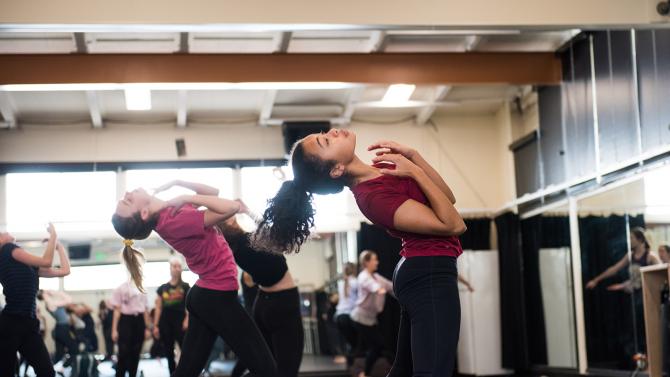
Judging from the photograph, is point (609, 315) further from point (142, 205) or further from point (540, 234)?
point (142, 205)

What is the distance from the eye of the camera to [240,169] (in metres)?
11.7

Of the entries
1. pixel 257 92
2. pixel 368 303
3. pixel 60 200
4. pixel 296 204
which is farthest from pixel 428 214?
pixel 60 200

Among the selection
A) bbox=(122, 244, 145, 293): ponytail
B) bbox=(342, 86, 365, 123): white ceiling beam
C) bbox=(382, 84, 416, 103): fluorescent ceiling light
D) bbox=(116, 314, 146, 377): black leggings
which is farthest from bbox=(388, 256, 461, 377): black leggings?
bbox=(342, 86, 365, 123): white ceiling beam

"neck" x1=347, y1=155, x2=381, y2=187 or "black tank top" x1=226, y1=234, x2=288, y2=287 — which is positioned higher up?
"neck" x1=347, y1=155, x2=381, y2=187

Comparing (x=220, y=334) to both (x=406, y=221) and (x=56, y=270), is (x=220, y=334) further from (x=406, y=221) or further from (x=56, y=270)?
(x=56, y=270)

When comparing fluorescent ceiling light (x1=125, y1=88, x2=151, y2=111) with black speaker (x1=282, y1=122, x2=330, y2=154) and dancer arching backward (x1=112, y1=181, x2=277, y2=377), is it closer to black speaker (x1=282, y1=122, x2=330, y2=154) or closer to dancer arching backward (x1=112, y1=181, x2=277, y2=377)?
black speaker (x1=282, y1=122, x2=330, y2=154)

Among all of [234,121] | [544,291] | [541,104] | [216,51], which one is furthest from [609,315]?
[234,121]

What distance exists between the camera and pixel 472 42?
898 cm

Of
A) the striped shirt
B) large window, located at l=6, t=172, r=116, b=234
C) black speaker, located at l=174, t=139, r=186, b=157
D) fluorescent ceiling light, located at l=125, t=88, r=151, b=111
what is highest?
fluorescent ceiling light, located at l=125, t=88, r=151, b=111

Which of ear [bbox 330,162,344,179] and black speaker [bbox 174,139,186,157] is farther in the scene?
black speaker [bbox 174,139,186,157]

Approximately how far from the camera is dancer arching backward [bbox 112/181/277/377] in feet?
12.6

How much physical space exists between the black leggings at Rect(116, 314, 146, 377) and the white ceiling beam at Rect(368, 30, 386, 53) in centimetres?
348

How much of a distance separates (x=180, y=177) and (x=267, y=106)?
1620 mm

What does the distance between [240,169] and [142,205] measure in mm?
7847
